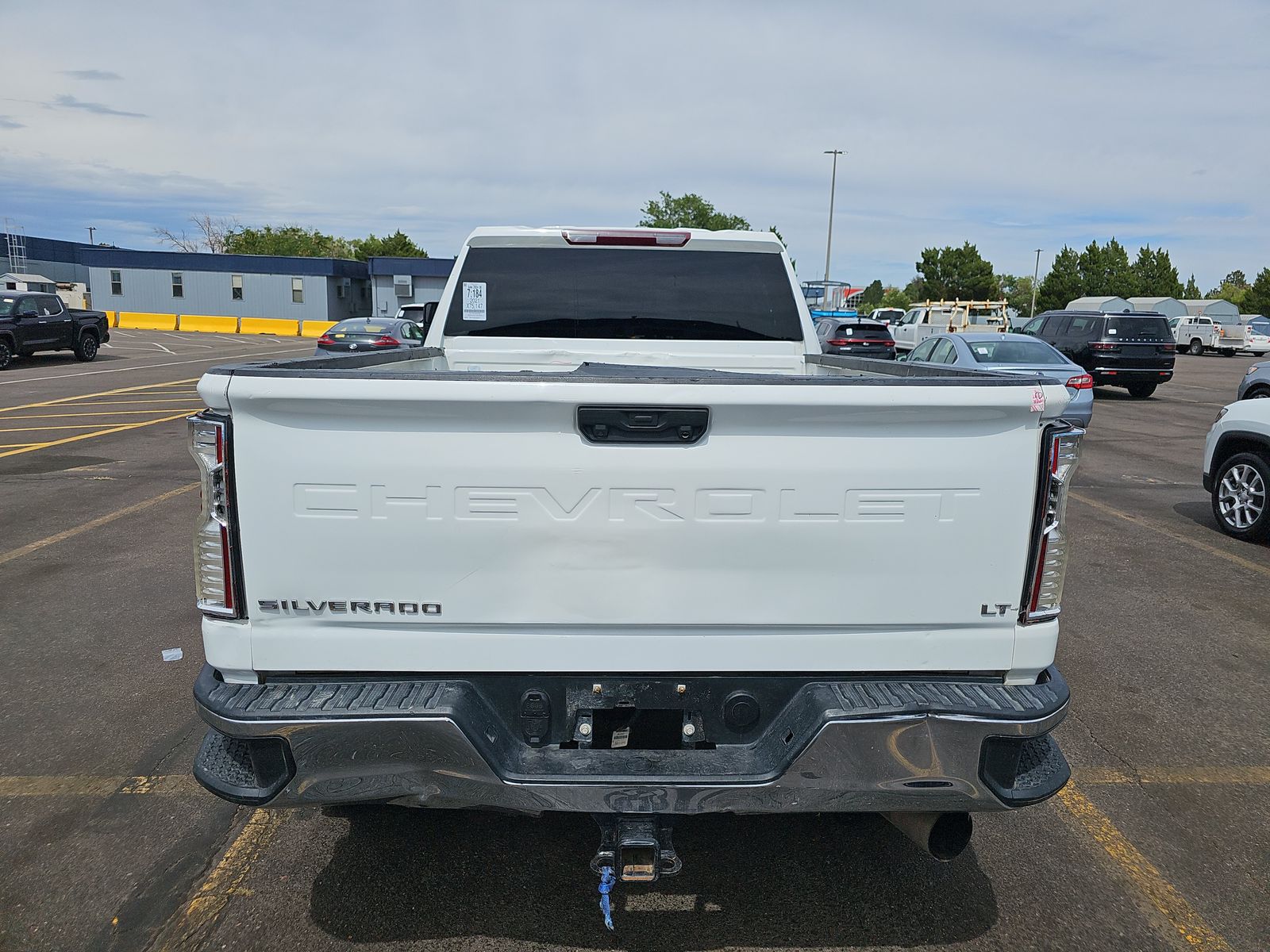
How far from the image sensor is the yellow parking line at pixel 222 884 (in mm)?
2812

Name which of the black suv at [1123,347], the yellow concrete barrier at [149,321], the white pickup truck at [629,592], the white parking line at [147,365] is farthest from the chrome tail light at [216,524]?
the yellow concrete barrier at [149,321]

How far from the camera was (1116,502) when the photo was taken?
9.55 meters

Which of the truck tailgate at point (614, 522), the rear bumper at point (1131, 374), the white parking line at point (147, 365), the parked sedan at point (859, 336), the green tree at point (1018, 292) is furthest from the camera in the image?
the green tree at point (1018, 292)

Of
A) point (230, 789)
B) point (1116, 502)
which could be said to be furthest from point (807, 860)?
point (1116, 502)

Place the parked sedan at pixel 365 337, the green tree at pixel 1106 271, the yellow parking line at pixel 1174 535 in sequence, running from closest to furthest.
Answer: the yellow parking line at pixel 1174 535
the parked sedan at pixel 365 337
the green tree at pixel 1106 271

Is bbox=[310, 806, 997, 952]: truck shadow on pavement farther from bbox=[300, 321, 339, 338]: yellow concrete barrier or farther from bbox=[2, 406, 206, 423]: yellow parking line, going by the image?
bbox=[300, 321, 339, 338]: yellow concrete barrier

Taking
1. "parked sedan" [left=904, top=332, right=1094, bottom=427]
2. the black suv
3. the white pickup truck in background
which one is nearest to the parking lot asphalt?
"parked sedan" [left=904, top=332, right=1094, bottom=427]

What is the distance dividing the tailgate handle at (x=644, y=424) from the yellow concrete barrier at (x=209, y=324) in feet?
172

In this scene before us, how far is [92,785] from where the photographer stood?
145 inches

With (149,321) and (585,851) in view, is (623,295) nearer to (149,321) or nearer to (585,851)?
(585,851)

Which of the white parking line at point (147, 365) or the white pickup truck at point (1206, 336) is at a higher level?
the white pickup truck at point (1206, 336)

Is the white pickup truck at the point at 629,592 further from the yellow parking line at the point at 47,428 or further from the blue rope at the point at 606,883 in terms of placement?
the yellow parking line at the point at 47,428

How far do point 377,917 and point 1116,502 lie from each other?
8947mm

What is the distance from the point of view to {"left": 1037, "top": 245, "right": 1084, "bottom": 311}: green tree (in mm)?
77000
